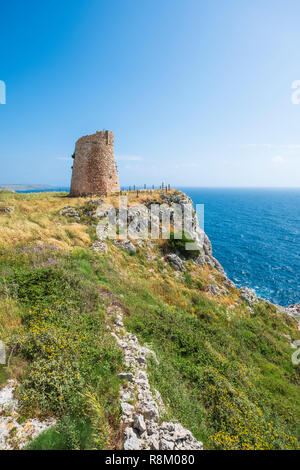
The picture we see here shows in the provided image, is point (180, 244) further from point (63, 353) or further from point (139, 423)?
point (139, 423)

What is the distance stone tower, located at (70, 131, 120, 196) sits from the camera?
29344mm

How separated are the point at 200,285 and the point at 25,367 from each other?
15844mm

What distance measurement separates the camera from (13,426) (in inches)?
144

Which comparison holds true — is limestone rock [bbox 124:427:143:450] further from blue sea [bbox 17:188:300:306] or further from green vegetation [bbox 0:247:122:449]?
blue sea [bbox 17:188:300:306]

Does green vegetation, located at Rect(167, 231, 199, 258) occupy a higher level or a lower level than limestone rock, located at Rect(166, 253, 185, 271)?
higher

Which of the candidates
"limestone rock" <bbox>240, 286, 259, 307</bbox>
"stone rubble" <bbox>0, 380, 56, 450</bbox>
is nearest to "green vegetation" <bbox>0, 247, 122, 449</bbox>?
"stone rubble" <bbox>0, 380, 56, 450</bbox>

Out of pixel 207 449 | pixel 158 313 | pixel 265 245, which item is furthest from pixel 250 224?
pixel 207 449

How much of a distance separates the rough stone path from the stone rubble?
158 centimetres

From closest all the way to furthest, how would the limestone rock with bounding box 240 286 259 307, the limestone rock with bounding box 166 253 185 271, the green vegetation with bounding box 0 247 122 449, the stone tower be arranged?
the green vegetation with bounding box 0 247 122 449
the limestone rock with bounding box 166 253 185 271
the limestone rock with bounding box 240 286 259 307
the stone tower

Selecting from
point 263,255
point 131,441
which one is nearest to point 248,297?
point 131,441

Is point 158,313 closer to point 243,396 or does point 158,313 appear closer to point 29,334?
point 243,396

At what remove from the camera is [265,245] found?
4641 centimetres

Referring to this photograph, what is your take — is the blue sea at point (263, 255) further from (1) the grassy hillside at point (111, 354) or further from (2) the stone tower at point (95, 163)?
(2) the stone tower at point (95, 163)

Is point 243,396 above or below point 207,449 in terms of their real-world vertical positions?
below
